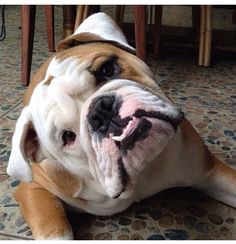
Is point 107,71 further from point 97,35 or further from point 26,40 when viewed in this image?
point 26,40

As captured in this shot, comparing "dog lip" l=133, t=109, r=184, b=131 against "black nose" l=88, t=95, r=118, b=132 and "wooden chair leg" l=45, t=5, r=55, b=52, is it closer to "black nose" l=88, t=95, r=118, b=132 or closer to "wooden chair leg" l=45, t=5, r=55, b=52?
"black nose" l=88, t=95, r=118, b=132

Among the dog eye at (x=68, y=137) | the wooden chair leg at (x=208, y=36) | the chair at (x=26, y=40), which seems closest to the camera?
the dog eye at (x=68, y=137)

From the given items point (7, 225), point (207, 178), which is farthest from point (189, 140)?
point (7, 225)

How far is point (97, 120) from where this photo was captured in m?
0.81

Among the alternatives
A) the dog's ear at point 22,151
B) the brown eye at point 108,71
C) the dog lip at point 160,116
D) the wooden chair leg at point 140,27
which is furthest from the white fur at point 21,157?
the wooden chair leg at point 140,27

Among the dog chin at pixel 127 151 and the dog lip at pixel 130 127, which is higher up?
the dog lip at pixel 130 127

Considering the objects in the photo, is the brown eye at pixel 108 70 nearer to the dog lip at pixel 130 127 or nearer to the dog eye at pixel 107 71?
the dog eye at pixel 107 71

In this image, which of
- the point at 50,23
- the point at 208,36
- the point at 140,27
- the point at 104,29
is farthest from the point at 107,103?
the point at 50,23

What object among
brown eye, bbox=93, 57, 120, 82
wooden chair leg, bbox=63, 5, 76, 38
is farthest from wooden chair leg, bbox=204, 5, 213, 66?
brown eye, bbox=93, 57, 120, 82

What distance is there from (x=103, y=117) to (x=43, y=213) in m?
0.27

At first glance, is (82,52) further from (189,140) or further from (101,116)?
(189,140)

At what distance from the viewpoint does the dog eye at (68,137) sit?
876 mm

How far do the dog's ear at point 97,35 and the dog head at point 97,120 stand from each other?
0.05 metres

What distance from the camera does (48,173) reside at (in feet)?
3.24
